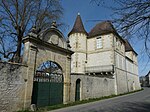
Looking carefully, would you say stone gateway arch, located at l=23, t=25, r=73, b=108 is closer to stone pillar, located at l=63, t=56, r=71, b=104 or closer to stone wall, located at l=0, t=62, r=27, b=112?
stone pillar, located at l=63, t=56, r=71, b=104

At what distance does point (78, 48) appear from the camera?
23703mm

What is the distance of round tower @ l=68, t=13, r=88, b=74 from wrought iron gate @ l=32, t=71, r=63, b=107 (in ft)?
37.8

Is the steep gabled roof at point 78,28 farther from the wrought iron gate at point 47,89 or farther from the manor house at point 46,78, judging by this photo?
the wrought iron gate at point 47,89

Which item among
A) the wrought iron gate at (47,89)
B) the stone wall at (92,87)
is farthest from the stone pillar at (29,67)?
the stone wall at (92,87)

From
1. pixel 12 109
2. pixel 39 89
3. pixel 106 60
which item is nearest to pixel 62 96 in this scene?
pixel 39 89

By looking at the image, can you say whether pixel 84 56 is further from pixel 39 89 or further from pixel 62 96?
pixel 39 89

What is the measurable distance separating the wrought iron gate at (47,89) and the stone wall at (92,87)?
1523 mm

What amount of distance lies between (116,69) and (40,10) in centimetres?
1384

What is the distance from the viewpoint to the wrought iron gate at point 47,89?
933 cm

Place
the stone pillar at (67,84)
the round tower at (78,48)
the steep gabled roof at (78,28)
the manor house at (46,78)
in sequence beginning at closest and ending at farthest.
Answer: the manor house at (46,78), the stone pillar at (67,84), the round tower at (78,48), the steep gabled roof at (78,28)

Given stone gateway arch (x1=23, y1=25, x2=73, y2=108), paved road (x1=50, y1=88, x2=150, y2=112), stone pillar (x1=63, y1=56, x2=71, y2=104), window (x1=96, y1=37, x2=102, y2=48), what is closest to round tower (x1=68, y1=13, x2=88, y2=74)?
window (x1=96, y1=37, x2=102, y2=48)

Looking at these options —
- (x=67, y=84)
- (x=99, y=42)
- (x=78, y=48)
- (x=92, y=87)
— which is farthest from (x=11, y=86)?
(x=99, y=42)

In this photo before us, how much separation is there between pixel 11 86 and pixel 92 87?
8900mm

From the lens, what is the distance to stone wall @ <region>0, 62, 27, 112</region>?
24.8ft
